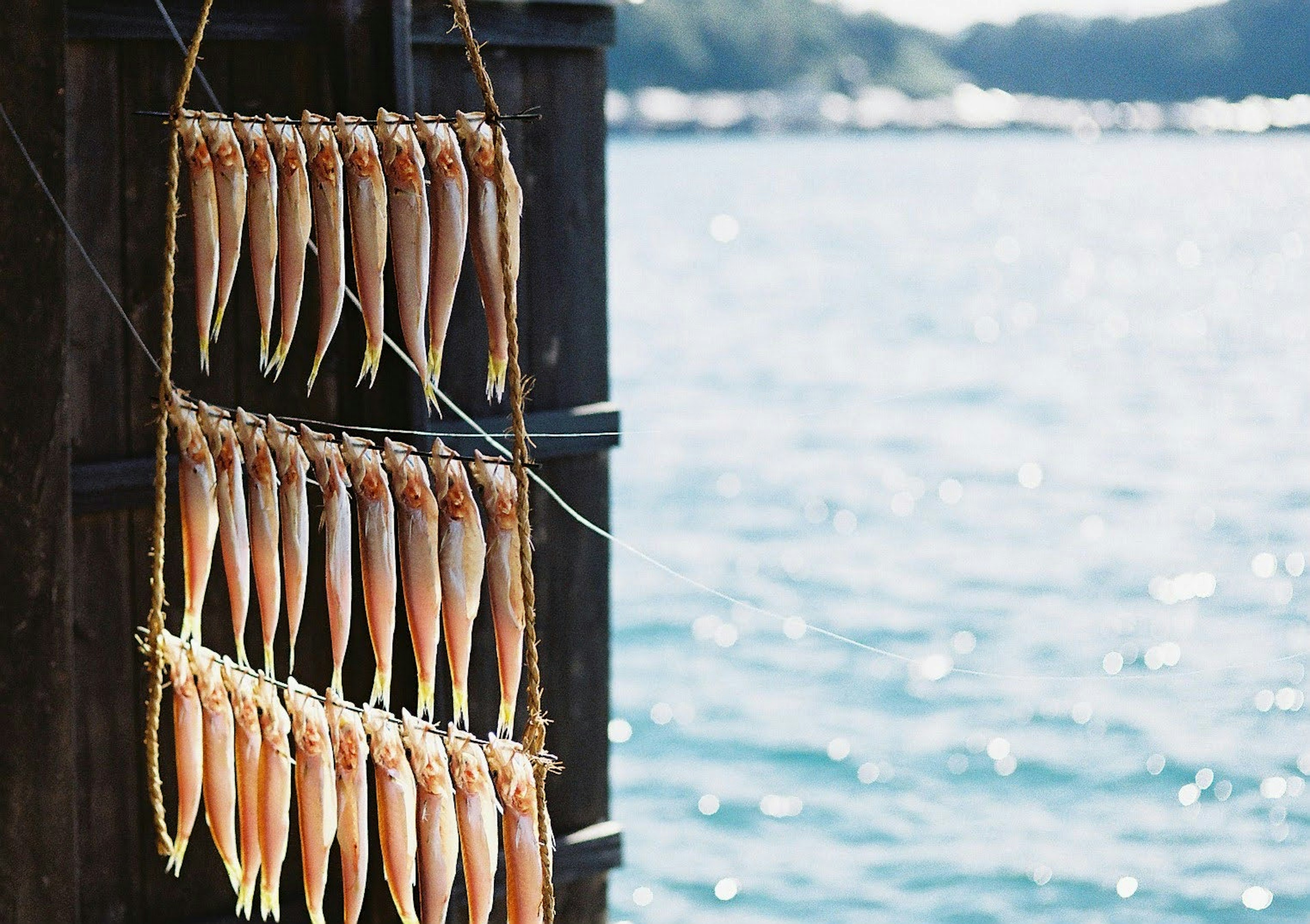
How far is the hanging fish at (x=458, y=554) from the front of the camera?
93.5 inches

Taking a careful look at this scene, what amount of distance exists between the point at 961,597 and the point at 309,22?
1546 cm

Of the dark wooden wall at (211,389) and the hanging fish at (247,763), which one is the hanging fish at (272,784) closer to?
the hanging fish at (247,763)

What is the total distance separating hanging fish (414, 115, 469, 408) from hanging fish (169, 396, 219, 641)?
40 centimetres

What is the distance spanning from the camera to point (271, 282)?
8.46 feet

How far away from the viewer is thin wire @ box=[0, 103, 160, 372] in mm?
3143

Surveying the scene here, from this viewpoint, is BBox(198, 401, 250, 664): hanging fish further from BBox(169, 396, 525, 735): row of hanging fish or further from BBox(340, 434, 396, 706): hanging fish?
BBox(340, 434, 396, 706): hanging fish

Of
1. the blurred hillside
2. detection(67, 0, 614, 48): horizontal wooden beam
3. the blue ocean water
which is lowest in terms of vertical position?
the blue ocean water

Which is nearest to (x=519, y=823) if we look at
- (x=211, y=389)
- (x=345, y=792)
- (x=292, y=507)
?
(x=345, y=792)

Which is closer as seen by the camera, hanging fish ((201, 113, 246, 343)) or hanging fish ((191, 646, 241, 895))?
hanging fish ((201, 113, 246, 343))

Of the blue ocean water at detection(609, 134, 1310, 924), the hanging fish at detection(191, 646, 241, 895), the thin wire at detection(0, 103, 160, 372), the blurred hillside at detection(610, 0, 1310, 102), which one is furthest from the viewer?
the blurred hillside at detection(610, 0, 1310, 102)

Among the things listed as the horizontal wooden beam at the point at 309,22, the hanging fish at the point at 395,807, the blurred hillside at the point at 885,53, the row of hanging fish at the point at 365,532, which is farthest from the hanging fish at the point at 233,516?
the blurred hillside at the point at 885,53

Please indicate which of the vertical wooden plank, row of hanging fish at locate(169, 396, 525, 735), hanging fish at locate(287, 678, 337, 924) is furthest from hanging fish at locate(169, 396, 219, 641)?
the vertical wooden plank

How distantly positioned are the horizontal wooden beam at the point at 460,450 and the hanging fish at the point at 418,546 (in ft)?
1.98

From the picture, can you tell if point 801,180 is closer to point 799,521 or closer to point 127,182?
point 799,521
